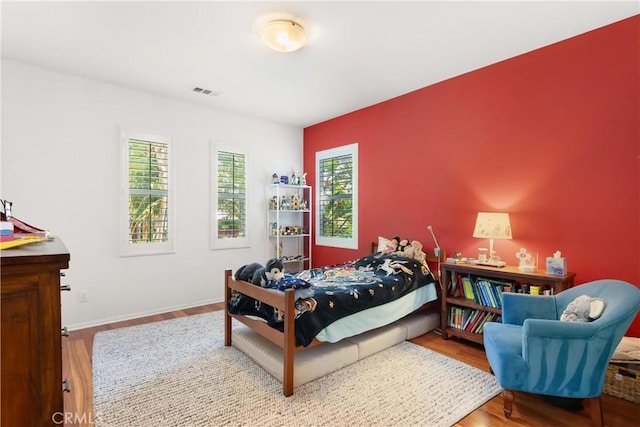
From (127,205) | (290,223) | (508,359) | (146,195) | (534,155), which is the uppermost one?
(534,155)

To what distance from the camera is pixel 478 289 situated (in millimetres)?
2973

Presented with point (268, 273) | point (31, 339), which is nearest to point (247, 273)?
point (268, 273)

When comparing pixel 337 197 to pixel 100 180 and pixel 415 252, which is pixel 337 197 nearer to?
pixel 415 252

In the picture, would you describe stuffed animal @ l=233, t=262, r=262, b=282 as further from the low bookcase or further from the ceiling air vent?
the ceiling air vent

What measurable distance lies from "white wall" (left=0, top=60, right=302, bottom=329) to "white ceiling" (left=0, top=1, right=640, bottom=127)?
10.3 inches

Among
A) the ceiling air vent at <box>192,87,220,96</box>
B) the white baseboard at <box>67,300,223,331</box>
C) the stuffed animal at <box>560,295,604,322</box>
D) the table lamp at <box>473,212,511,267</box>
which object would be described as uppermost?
the ceiling air vent at <box>192,87,220,96</box>

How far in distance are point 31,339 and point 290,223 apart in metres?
4.39

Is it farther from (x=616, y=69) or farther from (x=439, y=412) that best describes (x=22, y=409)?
(x=616, y=69)

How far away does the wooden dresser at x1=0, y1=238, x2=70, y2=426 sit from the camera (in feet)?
3.09

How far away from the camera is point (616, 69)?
2.49 meters

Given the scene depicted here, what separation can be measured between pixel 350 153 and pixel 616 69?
2.91 metres

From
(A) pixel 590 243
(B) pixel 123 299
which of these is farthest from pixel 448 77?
(B) pixel 123 299

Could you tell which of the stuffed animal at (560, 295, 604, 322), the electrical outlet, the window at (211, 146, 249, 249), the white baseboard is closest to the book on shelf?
the stuffed animal at (560, 295, 604, 322)

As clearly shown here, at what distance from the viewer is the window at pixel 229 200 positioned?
178 inches
